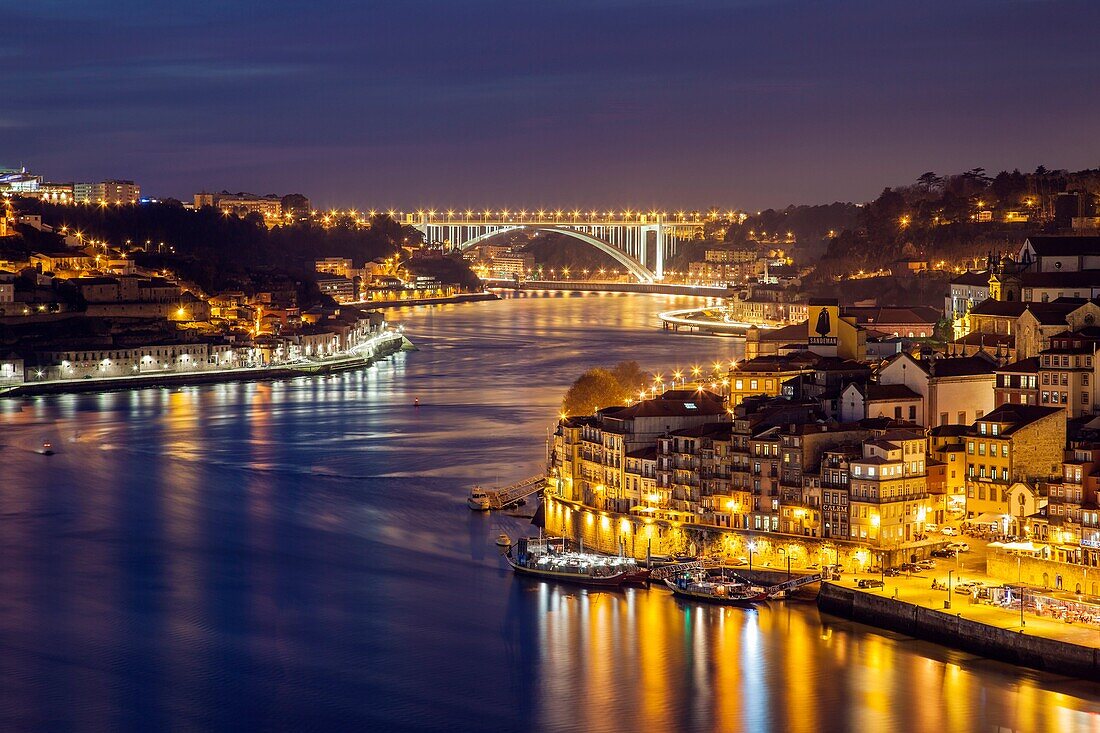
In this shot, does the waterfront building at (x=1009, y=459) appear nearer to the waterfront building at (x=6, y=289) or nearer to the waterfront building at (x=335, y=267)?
the waterfront building at (x=6, y=289)

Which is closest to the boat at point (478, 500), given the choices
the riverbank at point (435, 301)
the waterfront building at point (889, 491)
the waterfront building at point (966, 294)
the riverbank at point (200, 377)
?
the waterfront building at point (889, 491)

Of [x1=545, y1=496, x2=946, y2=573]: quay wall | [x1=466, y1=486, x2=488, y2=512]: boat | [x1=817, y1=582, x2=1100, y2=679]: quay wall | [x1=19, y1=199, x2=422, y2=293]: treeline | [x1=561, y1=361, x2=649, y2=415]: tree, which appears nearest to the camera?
[x1=817, y1=582, x2=1100, y2=679]: quay wall

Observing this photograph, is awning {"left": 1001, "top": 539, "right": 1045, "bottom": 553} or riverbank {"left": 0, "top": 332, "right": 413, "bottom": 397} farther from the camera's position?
riverbank {"left": 0, "top": 332, "right": 413, "bottom": 397}

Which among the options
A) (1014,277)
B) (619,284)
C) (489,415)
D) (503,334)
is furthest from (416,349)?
(619,284)

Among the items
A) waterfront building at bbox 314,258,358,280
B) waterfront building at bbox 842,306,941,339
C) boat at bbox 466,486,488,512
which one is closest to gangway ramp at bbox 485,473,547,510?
boat at bbox 466,486,488,512

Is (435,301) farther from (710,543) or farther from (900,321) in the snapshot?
(710,543)

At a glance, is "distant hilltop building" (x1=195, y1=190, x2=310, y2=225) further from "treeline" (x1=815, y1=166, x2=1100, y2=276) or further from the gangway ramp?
the gangway ramp

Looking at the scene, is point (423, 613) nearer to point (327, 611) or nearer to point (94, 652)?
point (327, 611)
